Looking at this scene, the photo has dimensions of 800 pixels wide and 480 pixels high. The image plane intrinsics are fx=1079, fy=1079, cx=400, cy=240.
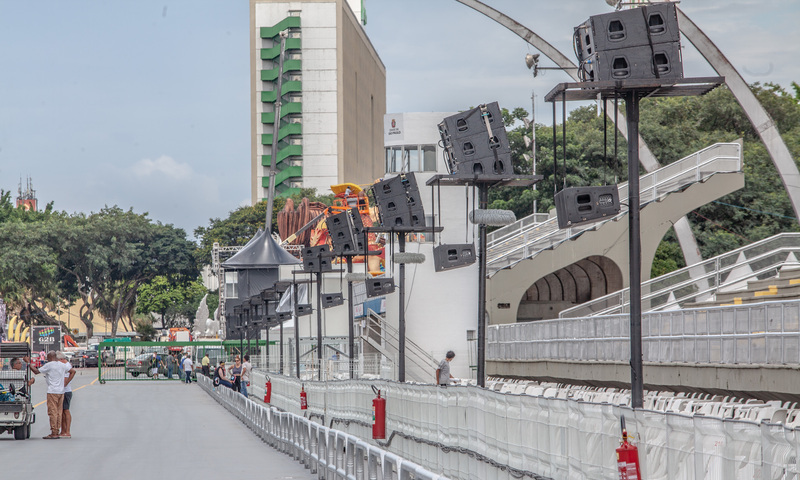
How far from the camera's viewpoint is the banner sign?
9206cm

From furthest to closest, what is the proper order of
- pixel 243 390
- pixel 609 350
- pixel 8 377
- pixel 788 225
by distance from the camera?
pixel 788 225, pixel 243 390, pixel 609 350, pixel 8 377

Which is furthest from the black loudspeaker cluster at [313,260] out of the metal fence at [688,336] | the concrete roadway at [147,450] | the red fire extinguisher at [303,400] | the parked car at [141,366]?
the parked car at [141,366]

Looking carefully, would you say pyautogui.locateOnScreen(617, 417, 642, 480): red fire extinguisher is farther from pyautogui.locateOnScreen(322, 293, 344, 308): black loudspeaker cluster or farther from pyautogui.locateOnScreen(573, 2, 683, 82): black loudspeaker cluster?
pyautogui.locateOnScreen(322, 293, 344, 308): black loudspeaker cluster

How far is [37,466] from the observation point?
18.9 meters

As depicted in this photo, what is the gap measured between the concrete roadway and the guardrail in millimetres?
297

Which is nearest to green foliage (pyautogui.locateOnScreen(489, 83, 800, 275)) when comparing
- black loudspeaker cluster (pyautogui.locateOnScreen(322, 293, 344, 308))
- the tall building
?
black loudspeaker cluster (pyautogui.locateOnScreen(322, 293, 344, 308))

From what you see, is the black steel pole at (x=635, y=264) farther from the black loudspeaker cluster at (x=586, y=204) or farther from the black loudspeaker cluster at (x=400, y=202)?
the black loudspeaker cluster at (x=400, y=202)

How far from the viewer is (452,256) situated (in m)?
24.1

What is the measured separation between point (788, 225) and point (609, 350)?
1113 inches

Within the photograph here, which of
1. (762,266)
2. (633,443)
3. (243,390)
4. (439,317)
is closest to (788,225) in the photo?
(439,317)

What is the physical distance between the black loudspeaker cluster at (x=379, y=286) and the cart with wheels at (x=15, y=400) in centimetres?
948

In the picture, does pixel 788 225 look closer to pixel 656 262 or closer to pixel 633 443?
pixel 656 262

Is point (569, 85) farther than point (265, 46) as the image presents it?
No

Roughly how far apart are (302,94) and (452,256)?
12534 centimetres
